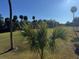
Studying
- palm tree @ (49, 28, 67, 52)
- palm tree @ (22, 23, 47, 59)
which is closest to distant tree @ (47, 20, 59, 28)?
palm tree @ (49, 28, 67, 52)

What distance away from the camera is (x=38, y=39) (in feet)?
42.5

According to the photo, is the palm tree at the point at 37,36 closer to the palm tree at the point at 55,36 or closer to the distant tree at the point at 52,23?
the palm tree at the point at 55,36

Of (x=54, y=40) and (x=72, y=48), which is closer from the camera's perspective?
(x=54, y=40)

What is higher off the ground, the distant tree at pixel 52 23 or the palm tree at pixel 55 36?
the distant tree at pixel 52 23

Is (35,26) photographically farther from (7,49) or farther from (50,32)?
(7,49)

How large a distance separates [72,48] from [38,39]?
834cm

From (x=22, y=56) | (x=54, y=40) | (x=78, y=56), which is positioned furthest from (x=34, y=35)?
(x=78, y=56)

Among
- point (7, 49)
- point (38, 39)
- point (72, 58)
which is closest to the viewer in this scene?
point (38, 39)

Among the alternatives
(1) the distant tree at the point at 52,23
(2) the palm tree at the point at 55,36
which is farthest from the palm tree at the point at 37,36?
(1) the distant tree at the point at 52,23

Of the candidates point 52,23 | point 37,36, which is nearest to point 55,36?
point 52,23

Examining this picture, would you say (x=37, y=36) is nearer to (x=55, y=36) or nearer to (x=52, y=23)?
(x=55, y=36)

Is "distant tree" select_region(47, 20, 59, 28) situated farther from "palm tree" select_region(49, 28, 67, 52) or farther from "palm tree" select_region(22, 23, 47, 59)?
"palm tree" select_region(22, 23, 47, 59)

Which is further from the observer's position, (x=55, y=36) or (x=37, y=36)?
(x=55, y=36)

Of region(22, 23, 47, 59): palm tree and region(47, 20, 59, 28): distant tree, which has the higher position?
region(47, 20, 59, 28): distant tree
